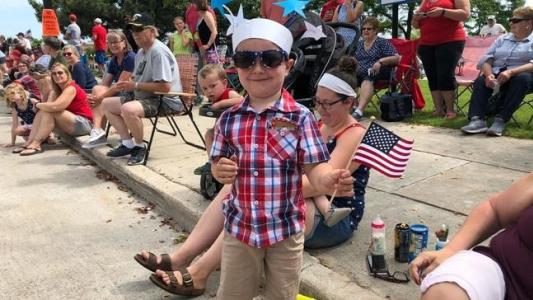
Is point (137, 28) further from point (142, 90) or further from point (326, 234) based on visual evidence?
point (326, 234)

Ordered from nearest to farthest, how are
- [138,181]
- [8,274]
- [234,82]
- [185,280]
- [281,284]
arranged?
[281,284], [185,280], [8,274], [138,181], [234,82]

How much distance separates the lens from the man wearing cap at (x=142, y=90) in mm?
5180

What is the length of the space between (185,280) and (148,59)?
10.3ft

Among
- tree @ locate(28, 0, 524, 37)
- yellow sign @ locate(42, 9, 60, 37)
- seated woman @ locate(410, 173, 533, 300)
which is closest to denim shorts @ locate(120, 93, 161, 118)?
seated woman @ locate(410, 173, 533, 300)

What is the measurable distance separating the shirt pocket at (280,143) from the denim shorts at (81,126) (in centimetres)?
541

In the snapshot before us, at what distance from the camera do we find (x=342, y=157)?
2756mm

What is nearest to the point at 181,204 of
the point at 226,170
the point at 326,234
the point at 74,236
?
the point at 74,236

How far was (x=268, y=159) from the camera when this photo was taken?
1910 millimetres

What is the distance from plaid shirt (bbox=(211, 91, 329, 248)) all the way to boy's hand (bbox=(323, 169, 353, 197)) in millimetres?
104

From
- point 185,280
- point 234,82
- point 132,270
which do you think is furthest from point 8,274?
point 234,82

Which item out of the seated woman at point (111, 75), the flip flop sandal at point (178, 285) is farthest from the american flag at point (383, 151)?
the seated woman at point (111, 75)

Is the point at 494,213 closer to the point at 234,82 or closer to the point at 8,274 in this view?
the point at 8,274

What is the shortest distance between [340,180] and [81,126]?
568cm

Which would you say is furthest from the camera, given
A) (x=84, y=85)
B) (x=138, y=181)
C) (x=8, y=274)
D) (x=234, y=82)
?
Answer: (x=84, y=85)
